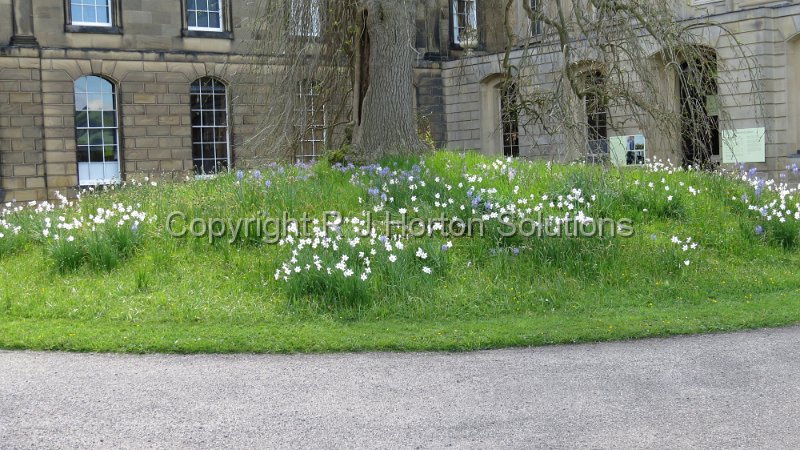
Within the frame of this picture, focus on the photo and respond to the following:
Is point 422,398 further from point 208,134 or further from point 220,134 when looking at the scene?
point 220,134

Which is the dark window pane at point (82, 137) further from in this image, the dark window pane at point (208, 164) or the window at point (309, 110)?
the window at point (309, 110)

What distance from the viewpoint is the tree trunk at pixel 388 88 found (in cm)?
1381

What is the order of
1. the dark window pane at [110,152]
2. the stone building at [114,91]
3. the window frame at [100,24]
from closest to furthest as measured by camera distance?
the stone building at [114,91] → the window frame at [100,24] → the dark window pane at [110,152]

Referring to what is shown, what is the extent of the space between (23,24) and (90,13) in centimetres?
208

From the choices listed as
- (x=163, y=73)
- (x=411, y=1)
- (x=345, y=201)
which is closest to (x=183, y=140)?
(x=163, y=73)

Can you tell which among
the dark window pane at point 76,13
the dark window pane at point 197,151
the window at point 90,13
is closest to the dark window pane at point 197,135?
the dark window pane at point 197,151

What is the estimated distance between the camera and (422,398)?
621 centimetres

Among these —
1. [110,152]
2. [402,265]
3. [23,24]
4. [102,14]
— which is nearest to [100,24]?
[102,14]

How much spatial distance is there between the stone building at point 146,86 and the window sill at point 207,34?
0.12ft

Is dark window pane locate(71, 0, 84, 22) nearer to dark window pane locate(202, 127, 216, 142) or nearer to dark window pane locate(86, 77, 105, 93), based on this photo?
dark window pane locate(86, 77, 105, 93)

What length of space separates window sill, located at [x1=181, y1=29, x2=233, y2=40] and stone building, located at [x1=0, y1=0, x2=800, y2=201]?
0.04 meters

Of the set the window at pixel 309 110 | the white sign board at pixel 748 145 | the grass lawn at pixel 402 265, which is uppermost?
the window at pixel 309 110

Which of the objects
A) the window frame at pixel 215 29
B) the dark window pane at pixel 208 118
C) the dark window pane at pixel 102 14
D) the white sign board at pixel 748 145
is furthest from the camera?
the dark window pane at pixel 208 118

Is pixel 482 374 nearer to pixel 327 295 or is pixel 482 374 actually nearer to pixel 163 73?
pixel 327 295
